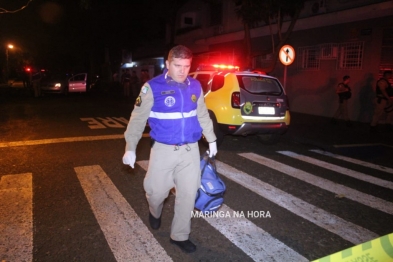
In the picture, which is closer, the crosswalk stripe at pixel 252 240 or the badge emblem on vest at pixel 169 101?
the badge emblem on vest at pixel 169 101

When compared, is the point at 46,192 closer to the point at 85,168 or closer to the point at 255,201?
the point at 85,168

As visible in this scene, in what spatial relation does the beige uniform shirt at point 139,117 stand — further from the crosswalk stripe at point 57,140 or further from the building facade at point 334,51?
the building facade at point 334,51

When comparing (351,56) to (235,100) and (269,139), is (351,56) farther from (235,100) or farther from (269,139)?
(235,100)

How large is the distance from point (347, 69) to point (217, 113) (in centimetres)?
808

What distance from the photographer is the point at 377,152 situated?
28.2 ft

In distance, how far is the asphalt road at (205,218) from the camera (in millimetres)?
3552

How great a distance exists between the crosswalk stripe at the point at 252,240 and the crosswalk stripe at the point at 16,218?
2026mm

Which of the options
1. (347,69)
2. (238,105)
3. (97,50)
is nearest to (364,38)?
(347,69)

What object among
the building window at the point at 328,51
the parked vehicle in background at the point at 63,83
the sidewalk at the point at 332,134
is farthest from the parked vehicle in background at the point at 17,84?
the sidewalk at the point at 332,134

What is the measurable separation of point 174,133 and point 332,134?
858 centimetres

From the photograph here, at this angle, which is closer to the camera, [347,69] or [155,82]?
[155,82]

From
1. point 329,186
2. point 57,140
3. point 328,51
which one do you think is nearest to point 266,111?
point 329,186

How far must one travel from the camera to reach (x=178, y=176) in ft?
11.1

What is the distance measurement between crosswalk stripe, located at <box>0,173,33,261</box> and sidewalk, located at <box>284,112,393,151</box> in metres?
6.91
